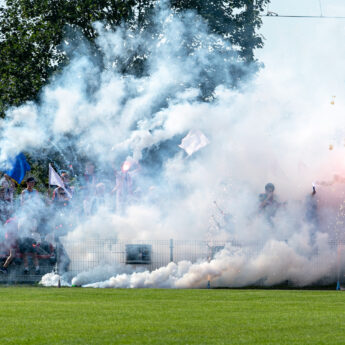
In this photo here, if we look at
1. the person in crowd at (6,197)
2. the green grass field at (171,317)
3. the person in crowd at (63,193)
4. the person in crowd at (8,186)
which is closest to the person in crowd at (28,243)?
the person in crowd at (6,197)

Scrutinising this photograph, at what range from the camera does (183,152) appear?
104 ft

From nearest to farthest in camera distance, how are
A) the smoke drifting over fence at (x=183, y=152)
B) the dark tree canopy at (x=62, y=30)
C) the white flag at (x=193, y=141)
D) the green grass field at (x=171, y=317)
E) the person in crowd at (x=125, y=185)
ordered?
the green grass field at (x=171, y=317) → the smoke drifting over fence at (x=183, y=152) → the person in crowd at (x=125, y=185) → the white flag at (x=193, y=141) → the dark tree canopy at (x=62, y=30)

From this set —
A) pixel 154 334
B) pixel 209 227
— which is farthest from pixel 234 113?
pixel 154 334

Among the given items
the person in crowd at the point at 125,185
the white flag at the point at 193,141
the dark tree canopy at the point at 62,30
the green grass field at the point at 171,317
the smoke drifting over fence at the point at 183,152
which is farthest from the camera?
the dark tree canopy at the point at 62,30

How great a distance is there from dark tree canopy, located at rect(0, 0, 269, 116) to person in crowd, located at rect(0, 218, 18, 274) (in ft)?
51.1

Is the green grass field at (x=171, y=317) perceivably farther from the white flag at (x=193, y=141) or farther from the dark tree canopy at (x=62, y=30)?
the dark tree canopy at (x=62, y=30)

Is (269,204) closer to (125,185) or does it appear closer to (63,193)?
(125,185)

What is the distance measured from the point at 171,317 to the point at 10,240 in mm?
10665

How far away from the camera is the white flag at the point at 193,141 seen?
28375mm

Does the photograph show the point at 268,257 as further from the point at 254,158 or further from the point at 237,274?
the point at 254,158

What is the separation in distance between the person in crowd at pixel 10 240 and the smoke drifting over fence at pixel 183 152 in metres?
1.08

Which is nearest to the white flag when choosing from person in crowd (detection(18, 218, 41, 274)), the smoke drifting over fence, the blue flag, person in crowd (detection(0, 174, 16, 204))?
the smoke drifting over fence

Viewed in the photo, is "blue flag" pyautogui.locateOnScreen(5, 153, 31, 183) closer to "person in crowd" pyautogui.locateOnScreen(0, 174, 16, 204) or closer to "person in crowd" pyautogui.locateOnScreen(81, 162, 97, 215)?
"person in crowd" pyautogui.locateOnScreen(0, 174, 16, 204)

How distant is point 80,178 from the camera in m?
31.6
